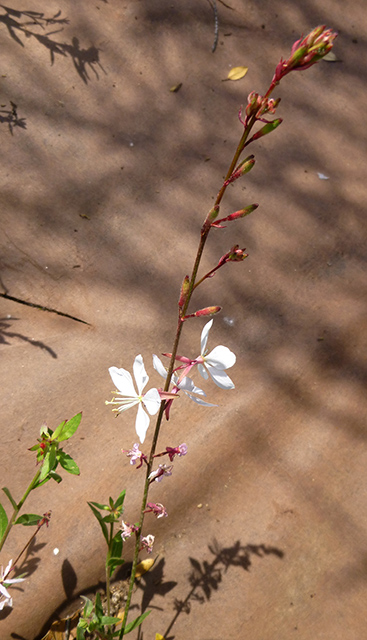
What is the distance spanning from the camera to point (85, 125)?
2416 millimetres

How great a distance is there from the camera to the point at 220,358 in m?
0.95

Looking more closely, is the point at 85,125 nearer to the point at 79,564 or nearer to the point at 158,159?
the point at 158,159

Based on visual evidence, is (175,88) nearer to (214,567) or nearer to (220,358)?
(220,358)

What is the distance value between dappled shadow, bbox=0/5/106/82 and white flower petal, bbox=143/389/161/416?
2072 mm

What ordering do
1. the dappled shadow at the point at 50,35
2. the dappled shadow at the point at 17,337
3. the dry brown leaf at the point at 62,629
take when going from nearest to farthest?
the dry brown leaf at the point at 62,629
the dappled shadow at the point at 17,337
the dappled shadow at the point at 50,35

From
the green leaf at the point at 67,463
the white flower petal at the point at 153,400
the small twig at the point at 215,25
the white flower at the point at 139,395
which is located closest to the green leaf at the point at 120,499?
the green leaf at the point at 67,463

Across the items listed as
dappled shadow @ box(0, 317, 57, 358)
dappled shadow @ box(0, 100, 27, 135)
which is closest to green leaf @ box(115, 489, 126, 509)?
dappled shadow @ box(0, 317, 57, 358)

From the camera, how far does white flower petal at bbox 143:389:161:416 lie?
36.3 inches

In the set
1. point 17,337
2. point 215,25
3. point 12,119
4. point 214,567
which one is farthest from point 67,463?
point 215,25

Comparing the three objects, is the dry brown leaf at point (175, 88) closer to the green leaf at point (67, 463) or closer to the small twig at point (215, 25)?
the small twig at point (215, 25)

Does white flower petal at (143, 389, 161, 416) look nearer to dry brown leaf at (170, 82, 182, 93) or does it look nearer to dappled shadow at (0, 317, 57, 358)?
dappled shadow at (0, 317, 57, 358)

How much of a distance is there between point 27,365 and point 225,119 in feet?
5.29

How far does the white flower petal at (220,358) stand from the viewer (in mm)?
937

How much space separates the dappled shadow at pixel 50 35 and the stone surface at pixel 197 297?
12 mm
